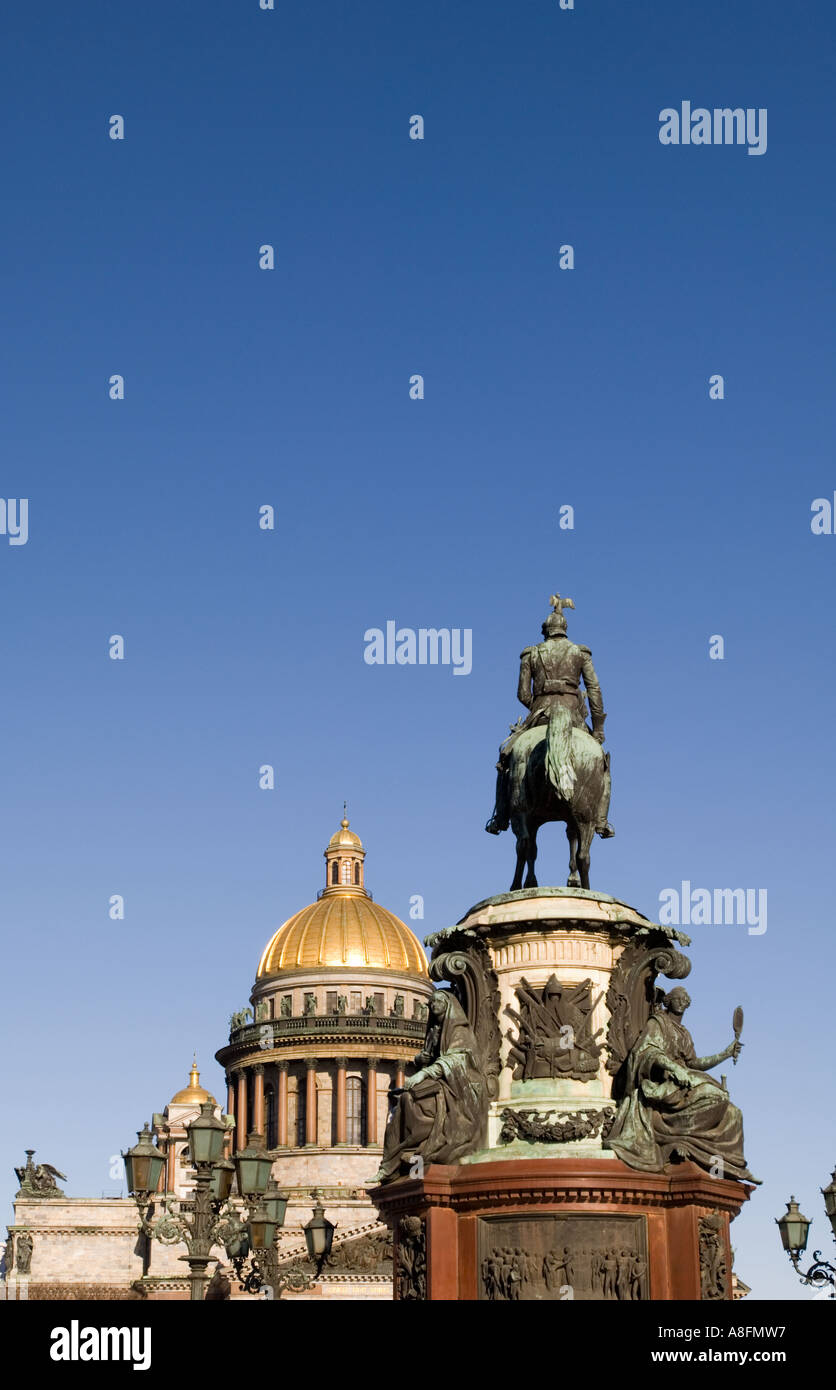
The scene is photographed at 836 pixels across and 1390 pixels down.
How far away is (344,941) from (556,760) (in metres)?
102

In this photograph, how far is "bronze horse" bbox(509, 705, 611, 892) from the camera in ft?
85.6

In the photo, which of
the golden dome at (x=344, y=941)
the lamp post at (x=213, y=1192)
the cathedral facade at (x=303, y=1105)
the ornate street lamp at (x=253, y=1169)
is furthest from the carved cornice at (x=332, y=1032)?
the ornate street lamp at (x=253, y=1169)

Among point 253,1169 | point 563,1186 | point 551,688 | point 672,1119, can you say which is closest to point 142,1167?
point 253,1169

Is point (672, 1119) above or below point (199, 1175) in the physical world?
above

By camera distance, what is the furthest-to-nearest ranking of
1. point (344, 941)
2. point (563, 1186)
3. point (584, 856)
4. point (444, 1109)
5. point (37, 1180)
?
point (344, 941)
point (37, 1180)
point (584, 856)
point (444, 1109)
point (563, 1186)

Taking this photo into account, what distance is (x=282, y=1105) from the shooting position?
119 m

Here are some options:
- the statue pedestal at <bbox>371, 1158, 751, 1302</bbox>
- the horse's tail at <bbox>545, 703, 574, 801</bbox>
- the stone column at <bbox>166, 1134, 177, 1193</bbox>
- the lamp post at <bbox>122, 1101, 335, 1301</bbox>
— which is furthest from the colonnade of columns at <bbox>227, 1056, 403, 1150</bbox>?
the statue pedestal at <bbox>371, 1158, 751, 1302</bbox>

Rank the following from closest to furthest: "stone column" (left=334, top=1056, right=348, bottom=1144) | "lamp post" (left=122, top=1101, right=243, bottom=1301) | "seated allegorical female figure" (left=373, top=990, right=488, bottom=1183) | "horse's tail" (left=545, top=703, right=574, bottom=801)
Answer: "lamp post" (left=122, top=1101, right=243, bottom=1301) → "seated allegorical female figure" (left=373, top=990, right=488, bottom=1183) → "horse's tail" (left=545, top=703, right=574, bottom=801) → "stone column" (left=334, top=1056, right=348, bottom=1144)

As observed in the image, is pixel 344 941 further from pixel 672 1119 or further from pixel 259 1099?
pixel 672 1119

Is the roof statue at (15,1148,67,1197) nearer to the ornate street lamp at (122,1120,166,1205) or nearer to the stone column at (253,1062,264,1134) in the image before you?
the stone column at (253,1062,264,1134)
